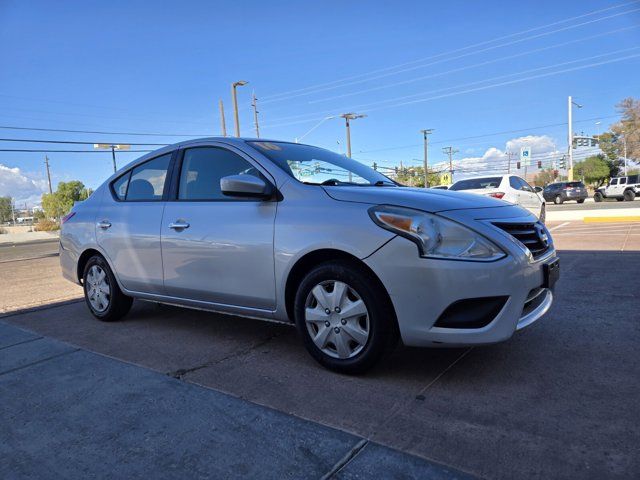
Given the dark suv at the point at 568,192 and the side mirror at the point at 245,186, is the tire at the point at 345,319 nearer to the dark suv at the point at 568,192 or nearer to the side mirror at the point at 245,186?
the side mirror at the point at 245,186

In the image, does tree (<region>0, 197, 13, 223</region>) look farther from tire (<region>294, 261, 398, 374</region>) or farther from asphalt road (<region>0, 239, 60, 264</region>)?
tire (<region>294, 261, 398, 374</region>)

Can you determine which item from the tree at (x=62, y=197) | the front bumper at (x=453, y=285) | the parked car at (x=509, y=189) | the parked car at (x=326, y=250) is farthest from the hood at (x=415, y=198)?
the tree at (x=62, y=197)

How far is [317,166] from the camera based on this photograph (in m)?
3.71

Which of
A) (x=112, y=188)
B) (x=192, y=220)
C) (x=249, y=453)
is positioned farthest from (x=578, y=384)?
(x=112, y=188)

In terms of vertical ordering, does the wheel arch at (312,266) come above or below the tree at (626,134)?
below

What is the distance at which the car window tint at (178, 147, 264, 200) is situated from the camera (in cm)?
358

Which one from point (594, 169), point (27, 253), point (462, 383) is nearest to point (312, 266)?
point (462, 383)

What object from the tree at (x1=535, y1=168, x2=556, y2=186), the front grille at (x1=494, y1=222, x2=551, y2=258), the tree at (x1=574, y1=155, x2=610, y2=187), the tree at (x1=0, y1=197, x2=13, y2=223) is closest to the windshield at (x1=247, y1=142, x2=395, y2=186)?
the front grille at (x1=494, y1=222, x2=551, y2=258)

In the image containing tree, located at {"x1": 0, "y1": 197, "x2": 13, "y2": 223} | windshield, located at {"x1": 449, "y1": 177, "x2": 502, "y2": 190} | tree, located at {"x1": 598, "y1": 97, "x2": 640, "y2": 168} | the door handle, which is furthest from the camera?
tree, located at {"x1": 0, "y1": 197, "x2": 13, "y2": 223}

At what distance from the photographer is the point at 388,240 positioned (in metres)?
2.69

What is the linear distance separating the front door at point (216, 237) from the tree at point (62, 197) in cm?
7588

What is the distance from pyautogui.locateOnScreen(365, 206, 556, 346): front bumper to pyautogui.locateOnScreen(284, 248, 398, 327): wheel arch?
79 millimetres

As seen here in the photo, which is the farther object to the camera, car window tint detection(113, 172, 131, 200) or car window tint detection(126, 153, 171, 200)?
car window tint detection(113, 172, 131, 200)

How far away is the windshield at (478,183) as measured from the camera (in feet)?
42.1
